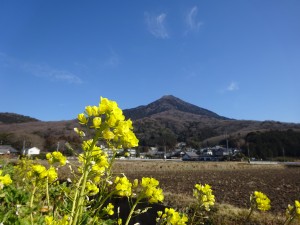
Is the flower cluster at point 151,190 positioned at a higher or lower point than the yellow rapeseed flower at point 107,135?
lower

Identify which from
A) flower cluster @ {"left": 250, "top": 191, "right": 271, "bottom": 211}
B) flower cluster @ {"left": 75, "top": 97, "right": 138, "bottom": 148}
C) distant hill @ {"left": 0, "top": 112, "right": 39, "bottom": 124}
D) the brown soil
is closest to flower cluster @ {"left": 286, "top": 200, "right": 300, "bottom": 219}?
flower cluster @ {"left": 250, "top": 191, "right": 271, "bottom": 211}

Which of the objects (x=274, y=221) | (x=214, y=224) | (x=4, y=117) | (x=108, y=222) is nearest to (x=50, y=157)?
(x=108, y=222)

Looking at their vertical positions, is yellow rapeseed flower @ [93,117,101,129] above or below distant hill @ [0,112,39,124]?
below

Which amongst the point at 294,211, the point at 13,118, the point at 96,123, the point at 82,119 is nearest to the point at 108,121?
the point at 96,123

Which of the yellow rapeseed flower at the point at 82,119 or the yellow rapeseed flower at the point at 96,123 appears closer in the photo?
the yellow rapeseed flower at the point at 96,123

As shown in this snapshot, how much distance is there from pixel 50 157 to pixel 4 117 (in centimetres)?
16903

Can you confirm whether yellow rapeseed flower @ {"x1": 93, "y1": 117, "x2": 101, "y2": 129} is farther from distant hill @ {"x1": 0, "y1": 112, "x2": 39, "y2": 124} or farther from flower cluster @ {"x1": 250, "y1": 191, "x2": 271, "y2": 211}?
distant hill @ {"x1": 0, "y1": 112, "x2": 39, "y2": 124}

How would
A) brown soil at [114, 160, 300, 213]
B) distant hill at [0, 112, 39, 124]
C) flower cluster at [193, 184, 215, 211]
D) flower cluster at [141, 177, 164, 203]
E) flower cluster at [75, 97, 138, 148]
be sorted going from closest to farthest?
flower cluster at [75, 97, 138, 148]
flower cluster at [141, 177, 164, 203]
flower cluster at [193, 184, 215, 211]
brown soil at [114, 160, 300, 213]
distant hill at [0, 112, 39, 124]

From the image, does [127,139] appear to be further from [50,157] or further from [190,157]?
[190,157]

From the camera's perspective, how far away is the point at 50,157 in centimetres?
208

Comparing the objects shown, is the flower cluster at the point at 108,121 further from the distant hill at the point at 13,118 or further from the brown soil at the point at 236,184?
the distant hill at the point at 13,118

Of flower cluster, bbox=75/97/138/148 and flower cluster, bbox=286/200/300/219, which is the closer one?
flower cluster, bbox=75/97/138/148

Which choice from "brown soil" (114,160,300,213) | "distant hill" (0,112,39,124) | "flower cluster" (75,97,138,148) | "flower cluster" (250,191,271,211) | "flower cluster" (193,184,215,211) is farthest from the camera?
"distant hill" (0,112,39,124)

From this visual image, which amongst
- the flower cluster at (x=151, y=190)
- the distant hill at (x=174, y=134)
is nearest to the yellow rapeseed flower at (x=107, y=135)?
the flower cluster at (x=151, y=190)
